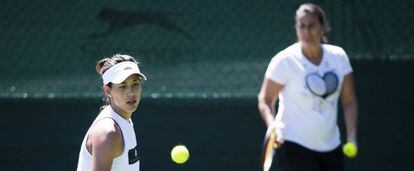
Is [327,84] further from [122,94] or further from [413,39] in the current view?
[413,39]

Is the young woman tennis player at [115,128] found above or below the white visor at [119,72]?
below

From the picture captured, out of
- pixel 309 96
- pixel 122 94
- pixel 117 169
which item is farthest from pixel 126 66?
pixel 309 96

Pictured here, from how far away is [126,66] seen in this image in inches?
152

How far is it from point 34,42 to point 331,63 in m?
2.50

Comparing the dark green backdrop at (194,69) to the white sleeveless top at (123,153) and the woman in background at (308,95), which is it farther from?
the white sleeveless top at (123,153)

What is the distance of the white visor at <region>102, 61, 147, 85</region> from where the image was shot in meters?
3.82

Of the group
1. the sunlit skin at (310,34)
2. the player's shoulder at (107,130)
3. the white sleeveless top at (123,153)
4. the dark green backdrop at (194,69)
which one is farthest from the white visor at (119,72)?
the dark green backdrop at (194,69)

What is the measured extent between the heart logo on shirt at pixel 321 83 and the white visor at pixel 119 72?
0.93 metres

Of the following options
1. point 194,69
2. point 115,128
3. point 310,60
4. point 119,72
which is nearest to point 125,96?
point 119,72

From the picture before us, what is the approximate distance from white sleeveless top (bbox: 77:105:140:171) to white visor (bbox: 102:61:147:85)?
0.45 feet

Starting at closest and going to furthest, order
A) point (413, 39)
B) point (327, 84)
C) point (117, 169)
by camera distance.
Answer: point (117, 169) < point (327, 84) < point (413, 39)

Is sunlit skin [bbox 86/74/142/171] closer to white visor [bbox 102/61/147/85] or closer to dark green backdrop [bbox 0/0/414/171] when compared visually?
→ white visor [bbox 102/61/147/85]

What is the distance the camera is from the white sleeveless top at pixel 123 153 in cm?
362

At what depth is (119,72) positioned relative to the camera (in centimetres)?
385
